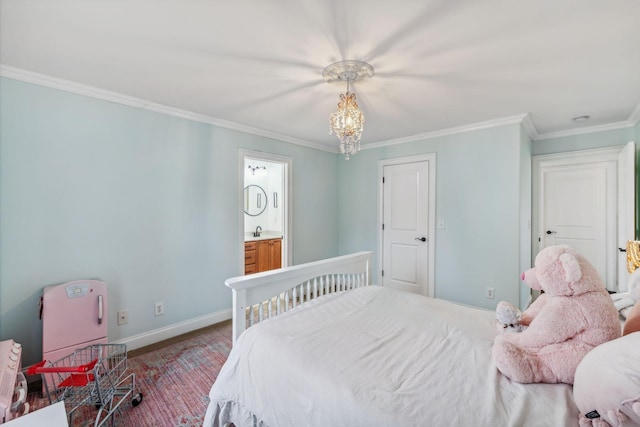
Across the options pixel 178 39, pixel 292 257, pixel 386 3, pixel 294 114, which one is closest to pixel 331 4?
pixel 386 3

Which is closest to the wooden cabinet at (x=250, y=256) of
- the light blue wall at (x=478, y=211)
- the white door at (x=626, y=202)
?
the light blue wall at (x=478, y=211)

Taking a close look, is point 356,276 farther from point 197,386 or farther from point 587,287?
point 587,287

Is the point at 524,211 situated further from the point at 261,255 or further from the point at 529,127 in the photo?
the point at 261,255

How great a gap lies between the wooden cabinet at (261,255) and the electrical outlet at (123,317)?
1.91 meters

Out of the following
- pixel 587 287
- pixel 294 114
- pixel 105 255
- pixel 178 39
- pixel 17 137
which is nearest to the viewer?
pixel 587 287

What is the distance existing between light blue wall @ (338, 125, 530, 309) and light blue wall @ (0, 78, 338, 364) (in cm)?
236

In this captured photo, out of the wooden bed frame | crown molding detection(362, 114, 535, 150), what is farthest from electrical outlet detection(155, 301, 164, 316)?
crown molding detection(362, 114, 535, 150)

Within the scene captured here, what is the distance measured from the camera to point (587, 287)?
3.60 feet

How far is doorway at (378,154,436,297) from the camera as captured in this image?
3691 millimetres

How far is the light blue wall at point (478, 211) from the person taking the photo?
3057 millimetres

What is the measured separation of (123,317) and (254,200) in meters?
3.17

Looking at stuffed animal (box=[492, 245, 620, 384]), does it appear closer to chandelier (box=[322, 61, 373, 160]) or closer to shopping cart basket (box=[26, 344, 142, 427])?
chandelier (box=[322, 61, 373, 160])

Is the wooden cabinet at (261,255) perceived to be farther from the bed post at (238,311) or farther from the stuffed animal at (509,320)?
the stuffed animal at (509,320)

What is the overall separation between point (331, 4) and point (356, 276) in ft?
6.43
